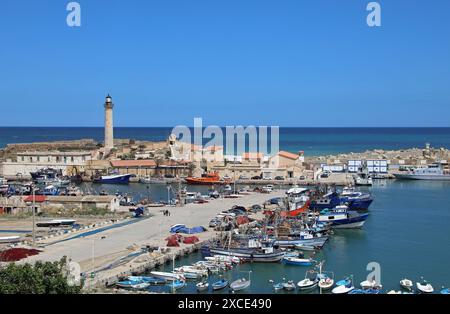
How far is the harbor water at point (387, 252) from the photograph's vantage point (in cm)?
1022

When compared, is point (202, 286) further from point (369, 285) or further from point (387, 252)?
point (387, 252)

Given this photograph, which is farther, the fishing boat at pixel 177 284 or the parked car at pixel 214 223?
the parked car at pixel 214 223

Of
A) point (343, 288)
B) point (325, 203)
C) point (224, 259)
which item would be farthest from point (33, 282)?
point (325, 203)

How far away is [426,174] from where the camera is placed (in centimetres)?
3053

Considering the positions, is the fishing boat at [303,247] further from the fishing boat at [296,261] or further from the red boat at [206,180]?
the red boat at [206,180]

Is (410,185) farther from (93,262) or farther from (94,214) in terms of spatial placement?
(93,262)

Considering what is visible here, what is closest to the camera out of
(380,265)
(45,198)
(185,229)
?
(380,265)

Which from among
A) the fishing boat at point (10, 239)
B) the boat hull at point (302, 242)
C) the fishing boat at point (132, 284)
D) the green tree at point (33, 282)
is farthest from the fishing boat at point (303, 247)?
the green tree at point (33, 282)

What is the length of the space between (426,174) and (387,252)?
19.5m

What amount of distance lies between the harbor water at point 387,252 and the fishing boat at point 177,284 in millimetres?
82

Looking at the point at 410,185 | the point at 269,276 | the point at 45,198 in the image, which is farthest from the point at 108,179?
the point at 269,276

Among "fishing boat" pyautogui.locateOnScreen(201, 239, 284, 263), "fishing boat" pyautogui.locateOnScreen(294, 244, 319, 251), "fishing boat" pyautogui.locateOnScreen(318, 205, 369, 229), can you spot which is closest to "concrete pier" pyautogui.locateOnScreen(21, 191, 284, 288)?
"fishing boat" pyautogui.locateOnScreen(201, 239, 284, 263)

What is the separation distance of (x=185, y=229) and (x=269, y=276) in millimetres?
3621

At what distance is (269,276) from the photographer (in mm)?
10383
